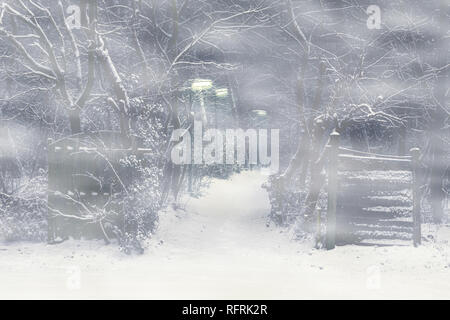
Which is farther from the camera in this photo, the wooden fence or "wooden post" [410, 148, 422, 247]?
the wooden fence

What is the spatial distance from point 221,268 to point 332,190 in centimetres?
349

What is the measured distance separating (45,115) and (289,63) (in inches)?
356

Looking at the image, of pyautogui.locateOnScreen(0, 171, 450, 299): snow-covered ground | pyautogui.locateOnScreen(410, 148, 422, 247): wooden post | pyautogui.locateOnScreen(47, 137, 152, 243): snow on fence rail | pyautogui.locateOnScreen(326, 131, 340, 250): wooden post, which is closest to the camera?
pyautogui.locateOnScreen(0, 171, 450, 299): snow-covered ground

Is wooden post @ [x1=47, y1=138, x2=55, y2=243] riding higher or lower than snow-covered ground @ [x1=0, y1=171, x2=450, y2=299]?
higher

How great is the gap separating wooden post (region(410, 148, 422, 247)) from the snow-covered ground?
0.32 metres

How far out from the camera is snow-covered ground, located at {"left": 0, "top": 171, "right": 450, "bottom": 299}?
8578mm

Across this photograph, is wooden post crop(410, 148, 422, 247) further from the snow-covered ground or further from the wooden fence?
the snow-covered ground

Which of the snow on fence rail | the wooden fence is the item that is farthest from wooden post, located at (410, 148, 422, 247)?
the snow on fence rail

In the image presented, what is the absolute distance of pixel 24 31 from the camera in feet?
55.5

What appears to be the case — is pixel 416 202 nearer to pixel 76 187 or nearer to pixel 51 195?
pixel 76 187

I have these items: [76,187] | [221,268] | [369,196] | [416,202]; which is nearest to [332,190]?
[369,196]

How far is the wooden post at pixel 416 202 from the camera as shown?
39.3ft
